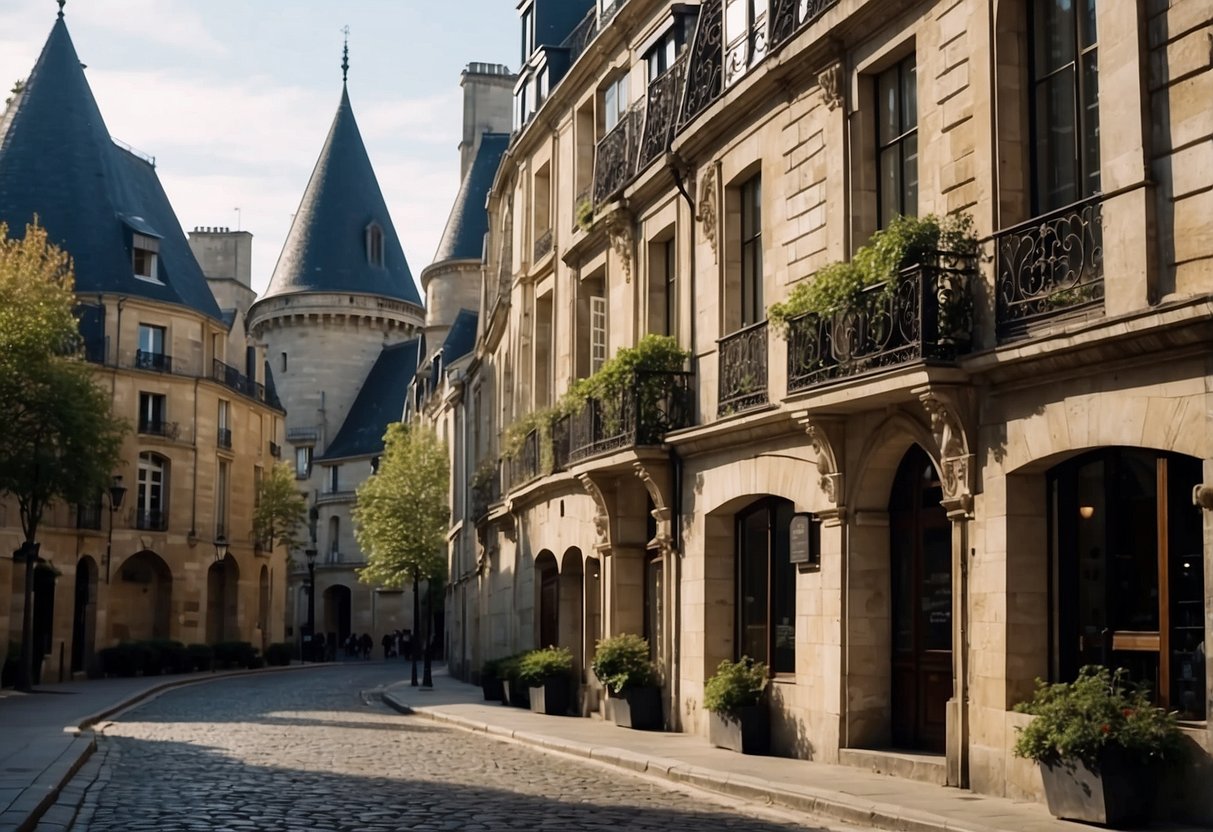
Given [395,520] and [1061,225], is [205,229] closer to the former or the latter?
[395,520]

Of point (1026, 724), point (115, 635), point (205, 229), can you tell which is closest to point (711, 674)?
point (1026, 724)

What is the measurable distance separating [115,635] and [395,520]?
1274cm

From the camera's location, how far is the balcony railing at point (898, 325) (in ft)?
44.6

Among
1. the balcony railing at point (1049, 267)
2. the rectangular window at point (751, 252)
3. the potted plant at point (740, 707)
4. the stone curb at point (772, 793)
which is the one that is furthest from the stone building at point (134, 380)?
the balcony railing at point (1049, 267)

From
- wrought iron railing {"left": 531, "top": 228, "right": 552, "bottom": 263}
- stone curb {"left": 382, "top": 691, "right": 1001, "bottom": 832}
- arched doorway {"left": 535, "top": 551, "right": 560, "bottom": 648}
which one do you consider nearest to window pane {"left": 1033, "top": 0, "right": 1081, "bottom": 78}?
stone curb {"left": 382, "top": 691, "right": 1001, "bottom": 832}

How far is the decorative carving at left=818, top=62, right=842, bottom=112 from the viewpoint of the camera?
53.5ft

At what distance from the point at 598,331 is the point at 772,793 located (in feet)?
40.4

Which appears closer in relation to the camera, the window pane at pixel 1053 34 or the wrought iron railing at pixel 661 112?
the window pane at pixel 1053 34

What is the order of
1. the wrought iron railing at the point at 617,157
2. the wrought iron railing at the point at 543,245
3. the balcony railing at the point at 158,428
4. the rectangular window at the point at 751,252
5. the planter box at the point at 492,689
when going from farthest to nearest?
the balcony railing at the point at 158,428 → the planter box at the point at 492,689 → the wrought iron railing at the point at 543,245 → the wrought iron railing at the point at 617,157 → the rectangular window at the point at 751,252

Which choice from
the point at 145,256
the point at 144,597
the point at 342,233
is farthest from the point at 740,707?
the point at 342,233

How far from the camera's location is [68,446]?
3541 cm

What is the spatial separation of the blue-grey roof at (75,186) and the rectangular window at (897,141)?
43.2 meters

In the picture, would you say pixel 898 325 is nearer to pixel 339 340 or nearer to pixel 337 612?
pixel 339 340

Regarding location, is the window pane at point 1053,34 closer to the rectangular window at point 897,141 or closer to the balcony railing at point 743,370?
the rectangular window at point 897,141
